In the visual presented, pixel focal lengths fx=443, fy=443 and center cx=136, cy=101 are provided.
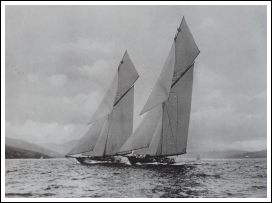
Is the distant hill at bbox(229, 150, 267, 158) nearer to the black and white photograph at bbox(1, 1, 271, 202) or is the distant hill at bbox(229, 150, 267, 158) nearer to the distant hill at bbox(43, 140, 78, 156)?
the black and white photograph at bbox(1, 1, 271, 202)

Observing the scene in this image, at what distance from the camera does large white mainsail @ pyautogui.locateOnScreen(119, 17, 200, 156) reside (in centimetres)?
1435

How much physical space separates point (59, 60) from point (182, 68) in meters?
4.75

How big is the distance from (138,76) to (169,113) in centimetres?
257

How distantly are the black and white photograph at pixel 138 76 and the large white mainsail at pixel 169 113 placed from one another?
0.63m

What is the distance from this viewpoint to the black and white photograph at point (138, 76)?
11562mm

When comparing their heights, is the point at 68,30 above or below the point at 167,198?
above

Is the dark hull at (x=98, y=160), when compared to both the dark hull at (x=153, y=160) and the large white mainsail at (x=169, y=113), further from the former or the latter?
the large white mainsail at (x=169, y=113)

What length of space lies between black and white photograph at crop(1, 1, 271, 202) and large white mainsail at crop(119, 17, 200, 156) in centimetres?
63

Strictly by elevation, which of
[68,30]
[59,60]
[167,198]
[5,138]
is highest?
[68,30]

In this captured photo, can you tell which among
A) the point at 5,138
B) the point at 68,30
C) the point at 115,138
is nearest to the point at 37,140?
the point at 5,138

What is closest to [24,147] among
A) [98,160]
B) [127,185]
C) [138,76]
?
[127,185]

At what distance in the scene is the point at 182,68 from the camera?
1525 cm

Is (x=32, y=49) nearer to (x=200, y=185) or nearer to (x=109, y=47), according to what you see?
(x=109, y=47)

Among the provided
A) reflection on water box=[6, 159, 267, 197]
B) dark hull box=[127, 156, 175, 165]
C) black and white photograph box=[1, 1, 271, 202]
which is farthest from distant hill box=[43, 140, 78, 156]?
dark hull box=[127, 156, 175, 165]
